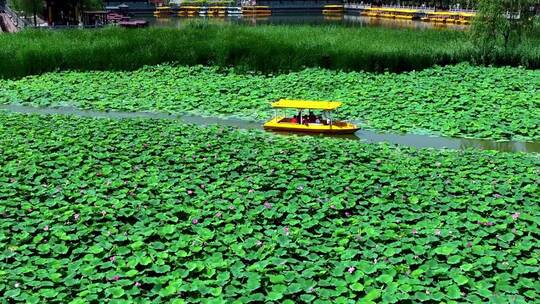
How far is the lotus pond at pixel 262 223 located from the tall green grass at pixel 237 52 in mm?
8745

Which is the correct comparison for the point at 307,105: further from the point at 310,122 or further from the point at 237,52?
the point at 237,52

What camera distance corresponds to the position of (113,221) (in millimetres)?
6043

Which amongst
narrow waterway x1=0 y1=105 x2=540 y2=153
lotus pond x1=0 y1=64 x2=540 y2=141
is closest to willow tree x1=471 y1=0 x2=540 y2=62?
lotus pond x1=0 y1=64 x2=540 y2=141

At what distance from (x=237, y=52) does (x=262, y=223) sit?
41.8 ft

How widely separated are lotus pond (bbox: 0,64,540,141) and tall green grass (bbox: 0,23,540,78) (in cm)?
78

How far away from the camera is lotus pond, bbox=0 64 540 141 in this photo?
11.6 metres

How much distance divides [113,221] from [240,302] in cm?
220

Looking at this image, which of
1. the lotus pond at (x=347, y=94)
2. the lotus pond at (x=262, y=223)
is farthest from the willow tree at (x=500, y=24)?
the lotus pond at (x=262, y=223)

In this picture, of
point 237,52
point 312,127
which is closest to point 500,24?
point 237,52

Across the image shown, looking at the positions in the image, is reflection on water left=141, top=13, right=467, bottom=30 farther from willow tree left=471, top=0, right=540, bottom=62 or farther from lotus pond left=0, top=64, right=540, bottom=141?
lotus pond left=0, top=64, right=540, bottom=141

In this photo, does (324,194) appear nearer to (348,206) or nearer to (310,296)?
(348,206)

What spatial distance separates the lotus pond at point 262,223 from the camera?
15.6 ft

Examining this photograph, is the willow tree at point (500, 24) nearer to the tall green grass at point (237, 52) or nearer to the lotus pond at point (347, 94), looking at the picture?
the tall green grass at point (237, 52)

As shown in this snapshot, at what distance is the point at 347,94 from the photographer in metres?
14.2
